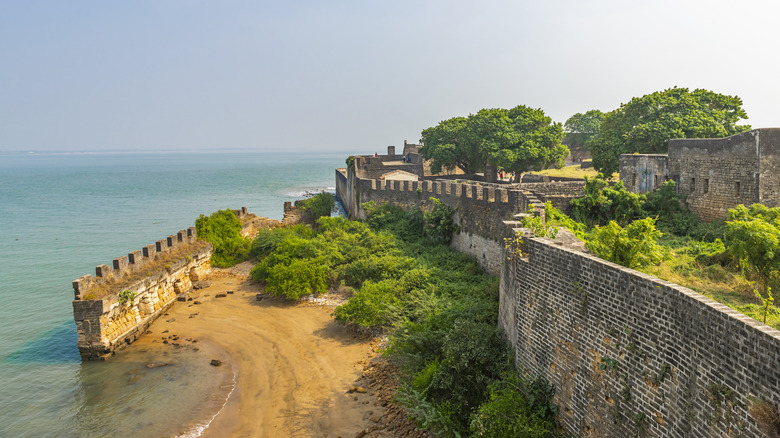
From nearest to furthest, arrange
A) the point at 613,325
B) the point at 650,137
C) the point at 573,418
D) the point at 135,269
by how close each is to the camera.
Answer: the point at 613,325
the point at 573,418
the point at 135,269
the point at 650,137

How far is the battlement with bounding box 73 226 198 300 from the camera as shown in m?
16.6

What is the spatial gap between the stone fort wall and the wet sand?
5.26m

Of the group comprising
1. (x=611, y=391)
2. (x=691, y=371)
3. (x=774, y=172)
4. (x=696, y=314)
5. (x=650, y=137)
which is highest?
(x=650, y=137)

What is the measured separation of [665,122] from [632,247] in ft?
54.4

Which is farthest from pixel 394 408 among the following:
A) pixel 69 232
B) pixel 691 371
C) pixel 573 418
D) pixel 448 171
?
pixel 69 232

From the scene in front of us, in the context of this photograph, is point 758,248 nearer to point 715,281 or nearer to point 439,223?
point 715,281

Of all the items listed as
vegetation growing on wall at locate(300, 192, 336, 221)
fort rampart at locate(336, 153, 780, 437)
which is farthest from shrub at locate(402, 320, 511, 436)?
vegetation growing on wall at locate(300, 192, 336, 221)

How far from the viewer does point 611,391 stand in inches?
280

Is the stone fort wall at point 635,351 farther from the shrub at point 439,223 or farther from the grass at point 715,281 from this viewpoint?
the shrub at point 439,223

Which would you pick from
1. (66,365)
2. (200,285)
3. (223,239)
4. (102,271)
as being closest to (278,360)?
(66,365)

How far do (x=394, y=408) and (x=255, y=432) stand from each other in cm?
331

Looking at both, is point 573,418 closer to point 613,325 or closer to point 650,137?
point 613,325

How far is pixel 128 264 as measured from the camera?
1905 centimetres

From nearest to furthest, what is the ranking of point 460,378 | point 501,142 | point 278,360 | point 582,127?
point 460,378 < point 278,360 < point 501,142 < point 582,127
